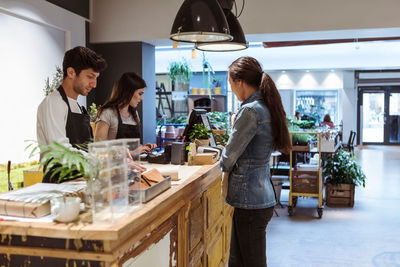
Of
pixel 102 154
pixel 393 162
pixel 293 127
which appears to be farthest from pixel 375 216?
pixel 393 162

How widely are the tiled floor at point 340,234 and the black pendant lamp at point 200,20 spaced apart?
2423mm

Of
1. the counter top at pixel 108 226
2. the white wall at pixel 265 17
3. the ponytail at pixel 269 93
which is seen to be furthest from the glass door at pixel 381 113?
the counter top at pixel 108 226

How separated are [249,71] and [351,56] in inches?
478

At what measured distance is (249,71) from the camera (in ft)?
8.54

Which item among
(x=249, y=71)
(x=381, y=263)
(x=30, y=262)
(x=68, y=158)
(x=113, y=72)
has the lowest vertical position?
(x=381, y=263)

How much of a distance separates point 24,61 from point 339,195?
5.10 metres

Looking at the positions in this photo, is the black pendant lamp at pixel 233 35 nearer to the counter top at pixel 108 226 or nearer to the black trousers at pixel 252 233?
the black trousers at pixel 252 233

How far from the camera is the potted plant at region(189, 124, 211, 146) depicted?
3609mm

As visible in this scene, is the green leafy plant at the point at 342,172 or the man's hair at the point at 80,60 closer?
the man's hair at the point at 80,60

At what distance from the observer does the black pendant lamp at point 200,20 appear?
123 inches

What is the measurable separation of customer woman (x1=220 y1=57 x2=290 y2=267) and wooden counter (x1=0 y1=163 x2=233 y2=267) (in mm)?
301

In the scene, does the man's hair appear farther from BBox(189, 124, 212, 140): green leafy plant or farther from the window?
the window

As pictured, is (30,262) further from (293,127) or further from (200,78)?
(200,78)

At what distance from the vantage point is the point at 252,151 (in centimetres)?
253
